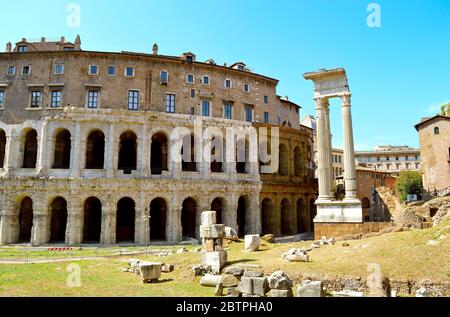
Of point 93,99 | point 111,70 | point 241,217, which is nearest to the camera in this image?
point 93,99

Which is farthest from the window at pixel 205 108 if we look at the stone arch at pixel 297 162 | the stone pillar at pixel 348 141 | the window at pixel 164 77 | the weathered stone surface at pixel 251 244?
the weathered stone surface at pixel 251 244

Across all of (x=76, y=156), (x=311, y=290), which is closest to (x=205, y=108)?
(x=76, y=156)

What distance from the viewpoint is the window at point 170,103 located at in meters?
35.0

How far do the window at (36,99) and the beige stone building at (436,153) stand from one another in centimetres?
4564

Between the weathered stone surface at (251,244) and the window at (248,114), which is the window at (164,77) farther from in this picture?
the weathered stone surface at (251,244)

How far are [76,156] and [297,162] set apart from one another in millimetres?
23857

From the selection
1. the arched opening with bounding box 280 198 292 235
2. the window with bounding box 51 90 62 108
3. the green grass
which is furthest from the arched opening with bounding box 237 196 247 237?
the window with bounding box 51 90 62 108

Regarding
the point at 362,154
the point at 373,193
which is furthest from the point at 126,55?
the point at 362,154

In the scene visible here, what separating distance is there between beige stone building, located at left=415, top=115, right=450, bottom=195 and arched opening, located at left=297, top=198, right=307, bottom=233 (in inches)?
669

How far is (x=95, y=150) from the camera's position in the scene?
33000mm

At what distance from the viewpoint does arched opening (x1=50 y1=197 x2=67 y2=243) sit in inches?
1177

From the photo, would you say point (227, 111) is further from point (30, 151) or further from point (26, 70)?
point (26, 70)

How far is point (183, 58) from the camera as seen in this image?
3653cm

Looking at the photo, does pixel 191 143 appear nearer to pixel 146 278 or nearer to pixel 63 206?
pixel 63 206
